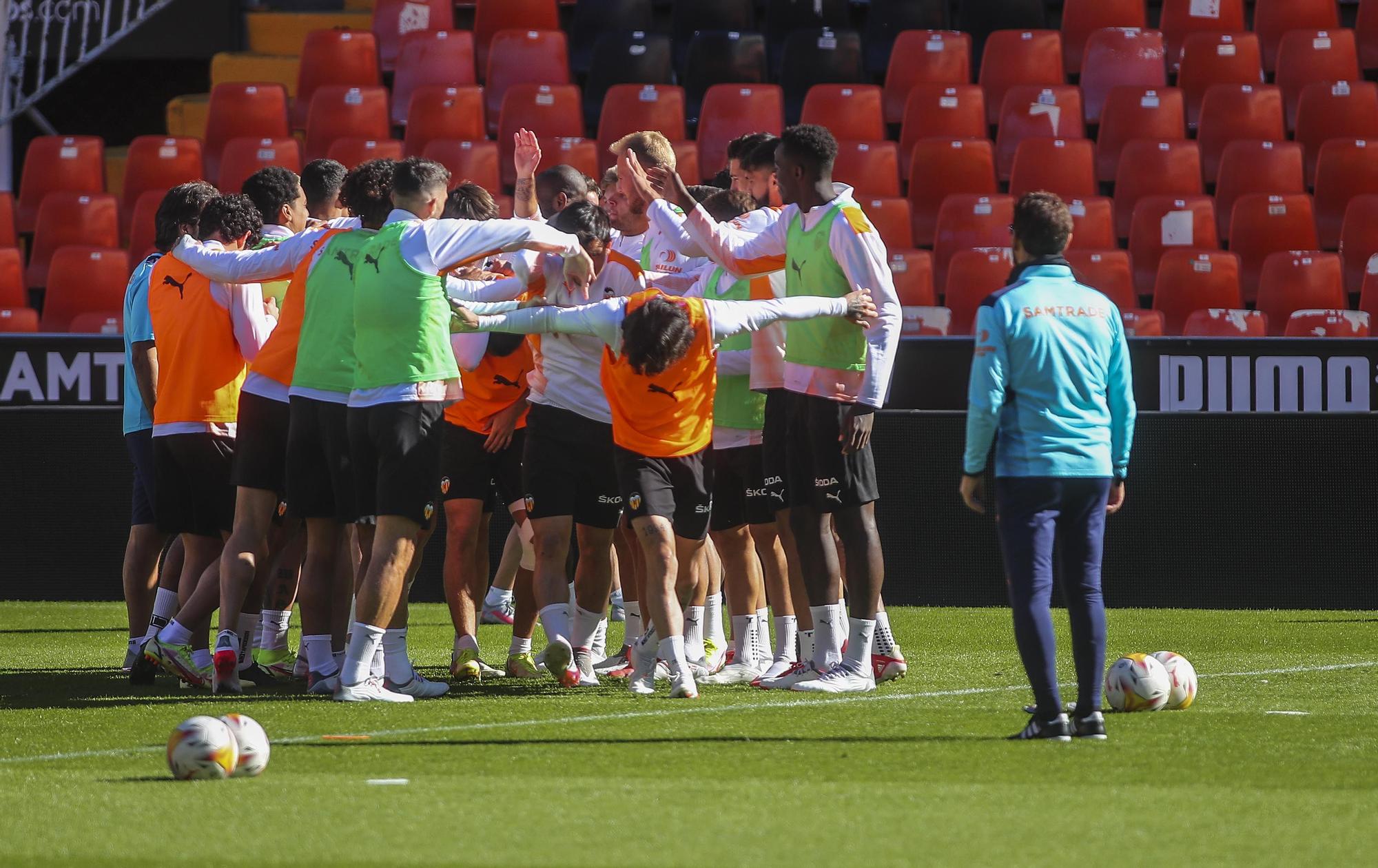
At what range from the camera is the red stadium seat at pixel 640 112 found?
48.4 feet

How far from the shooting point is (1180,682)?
706 cm

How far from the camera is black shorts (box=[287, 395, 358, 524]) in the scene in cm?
738

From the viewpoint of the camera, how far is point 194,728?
555cm

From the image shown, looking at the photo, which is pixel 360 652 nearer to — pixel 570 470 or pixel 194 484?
pixel 570 470

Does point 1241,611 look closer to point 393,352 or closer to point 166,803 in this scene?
point 393,352

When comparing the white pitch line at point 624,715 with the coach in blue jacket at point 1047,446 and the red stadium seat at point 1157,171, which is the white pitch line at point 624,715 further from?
the red stadium seat at point 1157,171

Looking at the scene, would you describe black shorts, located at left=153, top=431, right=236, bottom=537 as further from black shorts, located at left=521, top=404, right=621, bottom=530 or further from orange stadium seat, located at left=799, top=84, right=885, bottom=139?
orange stadium seat, located at left=799, top=84, right=885, bottom=139

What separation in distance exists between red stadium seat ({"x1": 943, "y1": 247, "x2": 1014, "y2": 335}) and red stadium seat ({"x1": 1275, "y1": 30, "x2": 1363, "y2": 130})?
3693 millimetres

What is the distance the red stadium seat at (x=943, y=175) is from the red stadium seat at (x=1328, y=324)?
2736 millimetres

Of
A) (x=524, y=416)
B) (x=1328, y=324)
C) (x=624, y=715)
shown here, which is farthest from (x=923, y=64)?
(x=624, y=715)

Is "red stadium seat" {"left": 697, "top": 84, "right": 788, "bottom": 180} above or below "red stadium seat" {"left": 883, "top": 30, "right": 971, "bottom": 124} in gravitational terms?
below

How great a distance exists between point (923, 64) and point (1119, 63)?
161 centimetres

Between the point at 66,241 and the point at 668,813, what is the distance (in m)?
11.4

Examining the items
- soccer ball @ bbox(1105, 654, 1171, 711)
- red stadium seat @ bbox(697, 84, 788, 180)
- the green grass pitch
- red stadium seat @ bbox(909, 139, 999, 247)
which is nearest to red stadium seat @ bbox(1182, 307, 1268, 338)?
red stadium seat @ bbox(909, 139, 999, 247)
